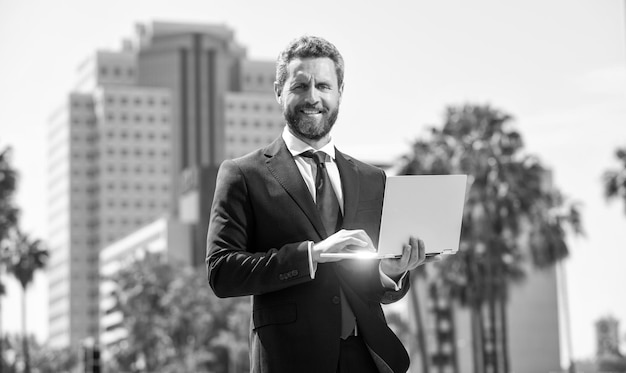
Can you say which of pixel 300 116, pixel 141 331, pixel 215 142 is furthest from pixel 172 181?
pixel 300 116

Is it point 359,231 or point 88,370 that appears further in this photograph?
point 88,370

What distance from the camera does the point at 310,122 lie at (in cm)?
486

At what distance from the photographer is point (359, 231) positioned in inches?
179

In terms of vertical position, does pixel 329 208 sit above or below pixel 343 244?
above

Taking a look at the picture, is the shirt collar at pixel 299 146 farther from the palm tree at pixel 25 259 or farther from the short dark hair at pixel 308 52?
the palm tree at pixel 25 259

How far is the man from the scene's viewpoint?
15.1ft

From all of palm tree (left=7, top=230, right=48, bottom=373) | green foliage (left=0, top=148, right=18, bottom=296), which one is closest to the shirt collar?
green foliage (left=0, top=148, right=18, bottom=296)

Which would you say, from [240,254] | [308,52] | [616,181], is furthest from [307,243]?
[616,181]

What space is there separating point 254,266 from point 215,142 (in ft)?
634

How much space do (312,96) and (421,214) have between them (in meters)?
0.64

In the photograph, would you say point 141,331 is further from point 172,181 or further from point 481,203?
point 172,181


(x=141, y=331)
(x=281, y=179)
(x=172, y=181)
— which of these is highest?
(x=172, y=181)

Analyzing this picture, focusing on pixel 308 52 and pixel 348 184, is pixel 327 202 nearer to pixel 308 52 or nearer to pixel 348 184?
pixel 348 184

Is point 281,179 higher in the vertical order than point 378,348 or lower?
higher
